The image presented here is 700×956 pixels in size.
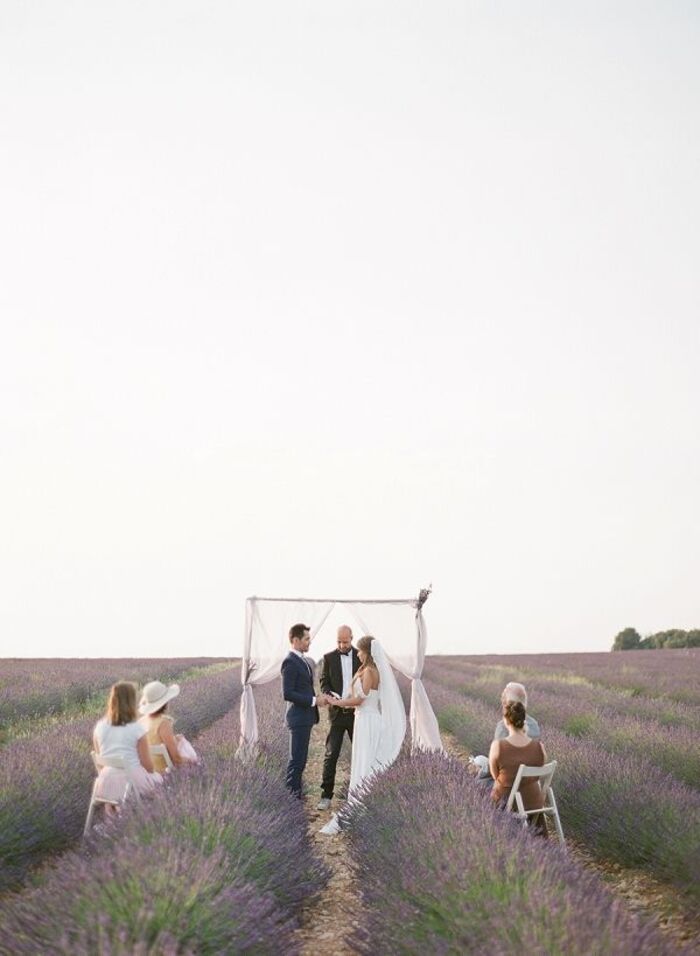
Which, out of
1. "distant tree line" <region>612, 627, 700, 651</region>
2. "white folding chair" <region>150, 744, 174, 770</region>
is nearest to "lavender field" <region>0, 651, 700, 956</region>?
"white folding chair" <region>150, 744, 174, 770</region>

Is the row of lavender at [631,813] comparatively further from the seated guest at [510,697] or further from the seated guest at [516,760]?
the seated guest at [510,697]

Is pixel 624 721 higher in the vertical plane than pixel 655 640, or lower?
lower

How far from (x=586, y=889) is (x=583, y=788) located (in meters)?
2.96

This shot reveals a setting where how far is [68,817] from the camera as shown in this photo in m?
5.47

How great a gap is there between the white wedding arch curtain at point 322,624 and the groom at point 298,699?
0.87m

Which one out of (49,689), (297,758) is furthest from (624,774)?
(49,689)

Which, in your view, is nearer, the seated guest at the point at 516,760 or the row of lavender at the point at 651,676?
the seated guest at the point at 516,760

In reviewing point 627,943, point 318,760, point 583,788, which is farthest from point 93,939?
point 318,760

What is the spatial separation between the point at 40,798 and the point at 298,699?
7.14 ft

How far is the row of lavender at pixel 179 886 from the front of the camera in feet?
8.50

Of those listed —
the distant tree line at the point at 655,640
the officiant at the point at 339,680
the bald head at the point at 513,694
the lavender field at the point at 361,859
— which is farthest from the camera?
the distant tree line at the point at 655,640

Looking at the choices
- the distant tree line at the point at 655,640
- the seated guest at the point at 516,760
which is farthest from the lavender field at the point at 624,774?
the distant tree line at the point at 655,640

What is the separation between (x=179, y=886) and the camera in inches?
109

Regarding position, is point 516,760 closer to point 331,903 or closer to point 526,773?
point 526,773
